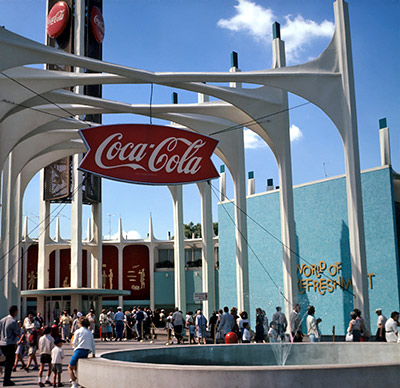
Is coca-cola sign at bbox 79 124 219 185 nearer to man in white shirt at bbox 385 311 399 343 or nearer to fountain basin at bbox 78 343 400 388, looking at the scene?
man in white shirt at bbox 385 311 399 343

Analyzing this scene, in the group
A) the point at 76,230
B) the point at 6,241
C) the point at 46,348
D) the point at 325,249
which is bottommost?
the point at 46,348

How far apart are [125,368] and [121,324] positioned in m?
18.6

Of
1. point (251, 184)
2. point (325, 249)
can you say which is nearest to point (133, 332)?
point (325, 249)

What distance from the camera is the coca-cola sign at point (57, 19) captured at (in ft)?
114

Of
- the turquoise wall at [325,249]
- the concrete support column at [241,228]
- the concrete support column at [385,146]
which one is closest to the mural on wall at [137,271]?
the turquoise wall at [325,249]

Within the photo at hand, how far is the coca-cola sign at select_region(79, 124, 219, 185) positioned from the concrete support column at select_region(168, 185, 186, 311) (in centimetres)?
1203

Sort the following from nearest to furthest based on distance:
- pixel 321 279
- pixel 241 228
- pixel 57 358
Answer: pixel 57 358, pixel 241 228, pixel 321 279

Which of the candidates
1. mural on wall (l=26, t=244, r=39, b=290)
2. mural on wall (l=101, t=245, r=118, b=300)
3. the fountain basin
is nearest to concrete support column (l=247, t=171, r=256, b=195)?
mural on wall (l=101, t=245, r=118, b=300)

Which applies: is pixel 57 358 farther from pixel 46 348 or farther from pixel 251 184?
pixel 251 184

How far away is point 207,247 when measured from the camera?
27.3 meters

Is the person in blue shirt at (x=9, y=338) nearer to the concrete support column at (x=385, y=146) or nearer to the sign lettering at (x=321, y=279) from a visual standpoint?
the sign lettering at (x=321, y=279)

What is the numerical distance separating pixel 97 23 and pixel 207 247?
55.3 feet

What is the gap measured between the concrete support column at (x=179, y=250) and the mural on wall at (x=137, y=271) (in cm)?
1351

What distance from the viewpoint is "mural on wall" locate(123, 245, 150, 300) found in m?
42.5
